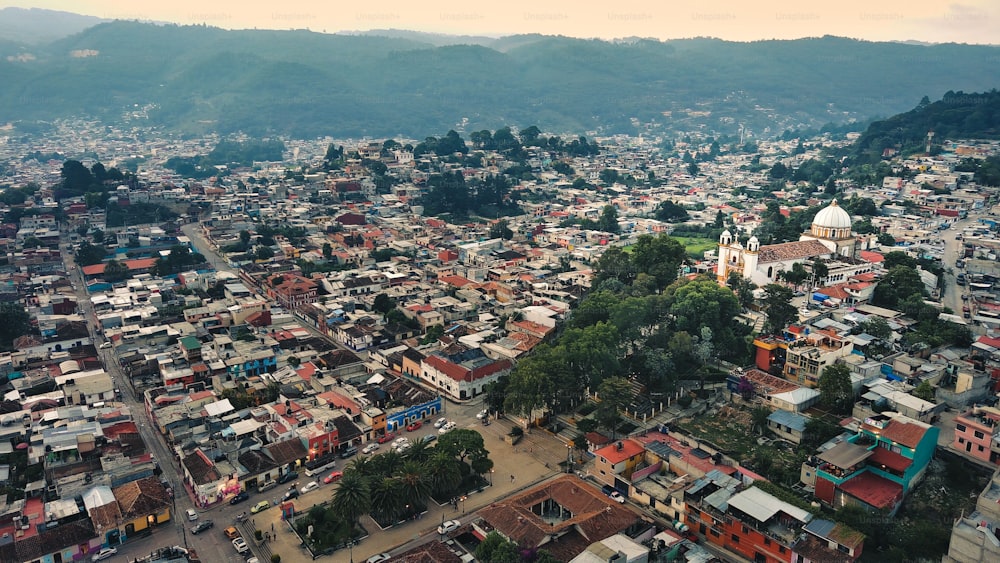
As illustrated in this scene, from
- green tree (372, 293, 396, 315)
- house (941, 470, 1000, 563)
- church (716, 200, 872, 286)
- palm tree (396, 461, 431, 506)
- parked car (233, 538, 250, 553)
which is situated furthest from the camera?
green tree (372, 293, 396, 315)

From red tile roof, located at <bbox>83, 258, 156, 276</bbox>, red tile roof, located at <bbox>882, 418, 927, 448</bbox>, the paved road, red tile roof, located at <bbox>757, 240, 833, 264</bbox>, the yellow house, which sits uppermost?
red tile roof, located at <bbox>757, 240, 833, 264</bbox>

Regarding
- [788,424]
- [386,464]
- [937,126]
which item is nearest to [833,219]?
[788,424]

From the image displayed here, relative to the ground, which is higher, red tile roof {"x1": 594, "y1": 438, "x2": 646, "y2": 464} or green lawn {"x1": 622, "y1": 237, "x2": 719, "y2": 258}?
red tile roof {"x1": 594, "y1": 438, "x2": 646, "y2": 464}

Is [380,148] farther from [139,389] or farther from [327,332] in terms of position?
[139,389]

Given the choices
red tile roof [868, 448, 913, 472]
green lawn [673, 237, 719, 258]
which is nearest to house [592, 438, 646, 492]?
red tile roof [868, 448, 913, 472]

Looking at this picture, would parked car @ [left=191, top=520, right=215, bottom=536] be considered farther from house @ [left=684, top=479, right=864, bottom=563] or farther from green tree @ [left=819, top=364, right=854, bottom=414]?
green tree @ [left=819, top=364, right=854, bottom=414]

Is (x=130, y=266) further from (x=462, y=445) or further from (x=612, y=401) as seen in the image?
(x=612, y=401)

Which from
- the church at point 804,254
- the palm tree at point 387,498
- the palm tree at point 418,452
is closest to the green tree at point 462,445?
the palm tree at point 418,452

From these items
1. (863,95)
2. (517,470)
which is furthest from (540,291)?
(863,95)
